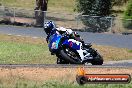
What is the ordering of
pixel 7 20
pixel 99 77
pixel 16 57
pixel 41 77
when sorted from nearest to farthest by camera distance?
pixel 99 77 → pixel 41 77 → pixel 16 57 → pixel 7 20

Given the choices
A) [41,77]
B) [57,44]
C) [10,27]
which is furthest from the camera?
[10,27]

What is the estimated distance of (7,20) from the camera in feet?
142

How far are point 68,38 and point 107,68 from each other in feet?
10.2

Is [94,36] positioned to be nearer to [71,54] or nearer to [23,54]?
[23,54]

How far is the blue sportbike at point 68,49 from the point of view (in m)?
17.0

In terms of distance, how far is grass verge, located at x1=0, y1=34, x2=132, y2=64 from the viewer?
2366 centimetres

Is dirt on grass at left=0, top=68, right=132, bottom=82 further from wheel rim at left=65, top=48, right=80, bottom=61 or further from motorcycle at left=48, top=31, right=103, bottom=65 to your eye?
wheel rim at left=65, top=48, right=80, bottom=61

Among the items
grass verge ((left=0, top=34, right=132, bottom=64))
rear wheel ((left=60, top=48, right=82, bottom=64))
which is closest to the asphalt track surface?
grass verge ((left=0, top=34, right=132, bottom=64))

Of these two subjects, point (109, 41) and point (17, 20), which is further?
point (17, 20)

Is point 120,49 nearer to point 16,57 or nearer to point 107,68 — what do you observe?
point 16,57

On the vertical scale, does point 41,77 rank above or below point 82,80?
below

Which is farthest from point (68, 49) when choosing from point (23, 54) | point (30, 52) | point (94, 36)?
point (94, 36)

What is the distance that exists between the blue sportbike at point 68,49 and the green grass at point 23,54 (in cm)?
492

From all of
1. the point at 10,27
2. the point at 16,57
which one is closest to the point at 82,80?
the point at 16,57
